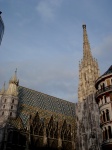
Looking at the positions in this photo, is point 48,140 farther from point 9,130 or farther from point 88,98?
point 88,98

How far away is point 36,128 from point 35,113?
4.45 m

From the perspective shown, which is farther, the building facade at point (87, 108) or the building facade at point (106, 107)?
the building facade at point (87, 108)

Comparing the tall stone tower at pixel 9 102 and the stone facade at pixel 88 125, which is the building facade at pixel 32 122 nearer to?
the tall stone tower at pixel 9 102

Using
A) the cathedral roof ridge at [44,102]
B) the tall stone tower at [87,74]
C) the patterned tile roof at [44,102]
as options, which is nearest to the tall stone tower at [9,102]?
the patterned tile roof at [44,102]

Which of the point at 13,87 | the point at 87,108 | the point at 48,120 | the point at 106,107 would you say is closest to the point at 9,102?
the point at 13,87

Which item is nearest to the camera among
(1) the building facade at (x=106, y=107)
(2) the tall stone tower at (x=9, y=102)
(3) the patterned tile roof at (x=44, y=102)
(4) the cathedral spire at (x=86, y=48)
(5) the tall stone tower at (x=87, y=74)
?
(1) the building facade at (x=106, y=107)

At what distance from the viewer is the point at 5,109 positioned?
46500mm

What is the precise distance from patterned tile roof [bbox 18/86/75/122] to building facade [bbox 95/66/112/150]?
32298 mm

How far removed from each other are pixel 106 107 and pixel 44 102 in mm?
37668

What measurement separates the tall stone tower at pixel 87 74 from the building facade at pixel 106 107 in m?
32.8

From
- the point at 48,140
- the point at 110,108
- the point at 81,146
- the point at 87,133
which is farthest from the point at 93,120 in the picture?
the point at 110,108

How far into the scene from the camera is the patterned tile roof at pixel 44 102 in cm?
5419

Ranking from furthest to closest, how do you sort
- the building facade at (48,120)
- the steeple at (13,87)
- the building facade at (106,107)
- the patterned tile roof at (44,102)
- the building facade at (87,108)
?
the patterned tile roof at (44,102) < the steeple at (13,87) < the building facade at (87,108) < the building facade at (48,120) < the building facade at (106,107)

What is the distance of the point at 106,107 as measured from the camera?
2131 cm
